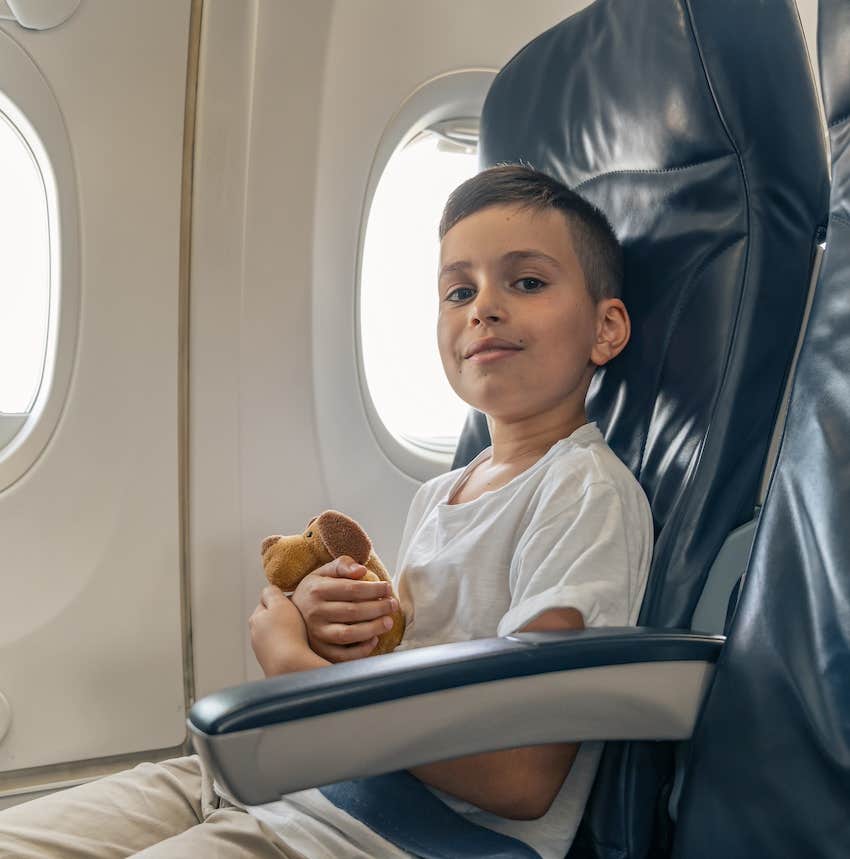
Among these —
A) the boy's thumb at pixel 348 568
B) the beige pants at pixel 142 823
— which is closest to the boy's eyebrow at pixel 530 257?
the boy's thumb at pixel 348 568

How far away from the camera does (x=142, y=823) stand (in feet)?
4.53

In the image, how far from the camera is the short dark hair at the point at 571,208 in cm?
138

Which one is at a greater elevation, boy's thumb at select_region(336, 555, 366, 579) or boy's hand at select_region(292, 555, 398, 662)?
boy's thumb at select_region(336, 555, 366, 579)

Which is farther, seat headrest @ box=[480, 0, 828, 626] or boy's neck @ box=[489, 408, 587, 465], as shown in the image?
boy's neck @ box=[489, 408, 587, 465]

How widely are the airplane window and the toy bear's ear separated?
1007mm

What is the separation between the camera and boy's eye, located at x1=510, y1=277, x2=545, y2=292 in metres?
1.40

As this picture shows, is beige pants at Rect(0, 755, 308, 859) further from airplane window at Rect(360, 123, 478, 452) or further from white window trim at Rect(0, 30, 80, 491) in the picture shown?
airplane window at Rect(360, 123, 478, 452)

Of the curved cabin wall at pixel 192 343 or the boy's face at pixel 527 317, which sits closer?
the boy's face at pixel 527 317

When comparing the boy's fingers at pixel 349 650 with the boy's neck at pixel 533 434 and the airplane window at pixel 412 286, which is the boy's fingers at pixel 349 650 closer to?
the boy's neck at pixel 533 434

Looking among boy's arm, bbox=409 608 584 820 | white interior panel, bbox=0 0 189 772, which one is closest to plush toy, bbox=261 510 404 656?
boy's arm, bbox=409 608 584 820

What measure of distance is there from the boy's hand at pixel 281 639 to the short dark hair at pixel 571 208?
0.60m

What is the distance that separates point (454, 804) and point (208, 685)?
1130mm

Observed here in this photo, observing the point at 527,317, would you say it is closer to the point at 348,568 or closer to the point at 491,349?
the point at 491,349

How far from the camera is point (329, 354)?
7.44 ft
